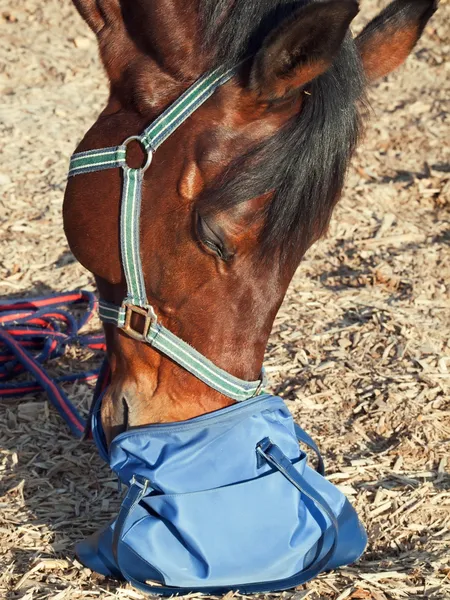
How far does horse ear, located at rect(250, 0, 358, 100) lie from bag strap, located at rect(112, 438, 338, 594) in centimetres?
90

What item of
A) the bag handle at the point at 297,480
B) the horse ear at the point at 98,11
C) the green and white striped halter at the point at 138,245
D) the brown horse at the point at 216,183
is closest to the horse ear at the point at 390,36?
the brown horse at the point at 216,183

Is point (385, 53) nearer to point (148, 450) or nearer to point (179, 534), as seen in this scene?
point (148, 450)

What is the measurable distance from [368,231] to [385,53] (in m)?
2.41

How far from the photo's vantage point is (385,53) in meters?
2.40

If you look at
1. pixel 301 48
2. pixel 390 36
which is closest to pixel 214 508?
pixel 301 48

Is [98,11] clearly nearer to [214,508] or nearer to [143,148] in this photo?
[143,148]

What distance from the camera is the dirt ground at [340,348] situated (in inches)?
99.2

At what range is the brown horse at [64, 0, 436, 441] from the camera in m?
2.01

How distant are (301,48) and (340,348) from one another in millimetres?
1964

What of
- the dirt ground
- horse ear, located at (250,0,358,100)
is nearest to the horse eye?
horse ear, located at (250,0,358,100)

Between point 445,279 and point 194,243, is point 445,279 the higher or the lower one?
the lower one

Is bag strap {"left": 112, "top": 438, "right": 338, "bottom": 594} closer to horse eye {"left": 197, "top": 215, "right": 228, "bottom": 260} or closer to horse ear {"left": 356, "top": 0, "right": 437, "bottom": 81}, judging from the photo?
horse eye {"left": 197, "top": 215, "right": 228, "bottom": 260}

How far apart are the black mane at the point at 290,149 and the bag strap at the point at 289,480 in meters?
0.53

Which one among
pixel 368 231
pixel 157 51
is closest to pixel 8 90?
pixel 368 231
